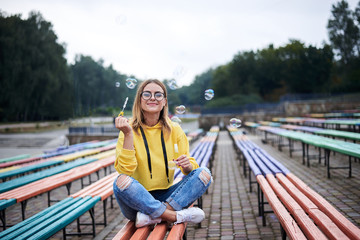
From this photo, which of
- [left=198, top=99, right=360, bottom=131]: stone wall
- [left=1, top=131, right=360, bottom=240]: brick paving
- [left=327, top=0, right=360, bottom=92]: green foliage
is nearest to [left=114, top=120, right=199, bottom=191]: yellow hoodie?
[left=1, top=131, right=360, bottom=240]: brick paving

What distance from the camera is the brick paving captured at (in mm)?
3123

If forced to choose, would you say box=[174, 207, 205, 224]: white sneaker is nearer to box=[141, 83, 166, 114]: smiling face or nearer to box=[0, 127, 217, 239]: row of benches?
box=[0, 127, 217, 239]: row of benches

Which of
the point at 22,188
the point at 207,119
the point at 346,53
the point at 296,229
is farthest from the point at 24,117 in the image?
the point at 346,53

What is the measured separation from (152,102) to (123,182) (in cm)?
76

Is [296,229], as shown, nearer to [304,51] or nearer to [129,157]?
[129,157]

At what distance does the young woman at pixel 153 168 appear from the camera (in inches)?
78.7

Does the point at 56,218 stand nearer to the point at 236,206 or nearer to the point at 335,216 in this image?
the point at 335,216

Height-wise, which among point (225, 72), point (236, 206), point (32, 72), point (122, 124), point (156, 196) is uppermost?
point (225, 72)

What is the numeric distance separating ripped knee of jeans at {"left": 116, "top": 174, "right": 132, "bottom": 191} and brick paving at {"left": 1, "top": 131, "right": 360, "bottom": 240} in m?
1.47

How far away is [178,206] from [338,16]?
163ft

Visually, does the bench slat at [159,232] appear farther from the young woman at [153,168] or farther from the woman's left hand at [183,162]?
the woman's left hand at [183,162]

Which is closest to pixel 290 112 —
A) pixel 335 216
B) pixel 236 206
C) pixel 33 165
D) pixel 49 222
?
pixel 236 206

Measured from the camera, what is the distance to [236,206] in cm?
398

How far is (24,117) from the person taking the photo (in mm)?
38438
